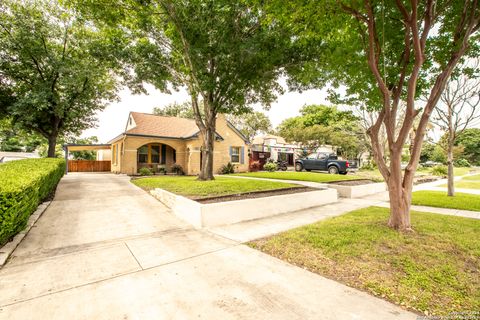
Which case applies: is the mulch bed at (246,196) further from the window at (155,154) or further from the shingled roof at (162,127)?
the window at (155,154)

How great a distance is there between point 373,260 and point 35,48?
61.3 ft

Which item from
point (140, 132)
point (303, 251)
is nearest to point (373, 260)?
point (303, 251)

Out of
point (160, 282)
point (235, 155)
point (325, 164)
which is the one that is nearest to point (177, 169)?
point (235, 155)

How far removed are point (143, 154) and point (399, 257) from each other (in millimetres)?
18477

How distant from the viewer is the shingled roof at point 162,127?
684 inches

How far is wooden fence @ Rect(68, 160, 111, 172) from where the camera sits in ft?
69.4

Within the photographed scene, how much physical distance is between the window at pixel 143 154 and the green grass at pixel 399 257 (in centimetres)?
1643

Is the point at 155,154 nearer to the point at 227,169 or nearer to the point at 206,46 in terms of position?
the point at 227,169

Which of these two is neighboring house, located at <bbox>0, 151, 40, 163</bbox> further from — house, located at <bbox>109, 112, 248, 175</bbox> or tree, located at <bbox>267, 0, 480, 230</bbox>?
tree, located at <bbox>267, 0, 480, 230</bbox>

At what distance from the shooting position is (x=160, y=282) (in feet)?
9.19

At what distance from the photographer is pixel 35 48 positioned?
12430 millimetres

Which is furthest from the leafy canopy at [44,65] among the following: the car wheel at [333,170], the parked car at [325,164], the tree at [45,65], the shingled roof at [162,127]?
the car wheel at [333,170]

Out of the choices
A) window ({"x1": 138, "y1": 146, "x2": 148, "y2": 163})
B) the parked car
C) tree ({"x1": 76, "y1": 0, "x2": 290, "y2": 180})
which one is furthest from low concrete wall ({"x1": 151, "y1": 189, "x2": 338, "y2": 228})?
window ({"x1": 138, "y1": 146, "x2": 148, "y2": 163})

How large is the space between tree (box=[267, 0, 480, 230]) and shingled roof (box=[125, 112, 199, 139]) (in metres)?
13.8
